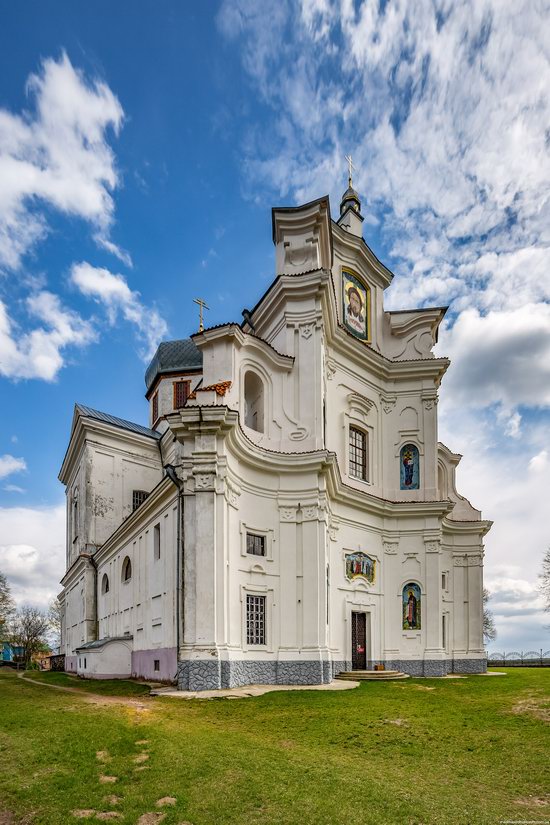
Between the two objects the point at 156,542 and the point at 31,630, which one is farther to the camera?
the point at 31,630

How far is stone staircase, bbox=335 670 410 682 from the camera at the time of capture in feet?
74.4

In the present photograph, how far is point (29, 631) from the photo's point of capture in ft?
229

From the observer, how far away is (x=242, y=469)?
68.3 feet

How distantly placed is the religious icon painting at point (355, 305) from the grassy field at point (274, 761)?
675 inches

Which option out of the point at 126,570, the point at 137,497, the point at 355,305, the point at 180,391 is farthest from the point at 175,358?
the point at 126,570

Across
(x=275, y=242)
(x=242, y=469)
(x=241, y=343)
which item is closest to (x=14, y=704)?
(x=242, y=469)

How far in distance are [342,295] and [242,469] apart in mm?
10952

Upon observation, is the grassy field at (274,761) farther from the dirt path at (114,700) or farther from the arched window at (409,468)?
the arched window at (409,468)

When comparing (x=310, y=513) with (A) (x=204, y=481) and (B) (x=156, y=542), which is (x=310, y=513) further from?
(B) (x=156, y=542)

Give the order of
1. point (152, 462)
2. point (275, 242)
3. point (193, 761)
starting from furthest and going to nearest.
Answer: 1. point (152, 462)
2. point (275, 242)
3. point (193, 761)

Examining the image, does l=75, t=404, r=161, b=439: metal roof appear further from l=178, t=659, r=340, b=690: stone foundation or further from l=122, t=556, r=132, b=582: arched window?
l=178, t=659, r=340, b=690: stone foundation

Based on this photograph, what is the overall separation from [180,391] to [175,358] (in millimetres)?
2260

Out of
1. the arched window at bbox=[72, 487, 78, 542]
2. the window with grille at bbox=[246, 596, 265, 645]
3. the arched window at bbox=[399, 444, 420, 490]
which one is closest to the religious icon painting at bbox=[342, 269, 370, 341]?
the arched window at bbox=[399, 444, 420, 490]

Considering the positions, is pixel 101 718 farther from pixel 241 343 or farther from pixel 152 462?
pixel 152 462
